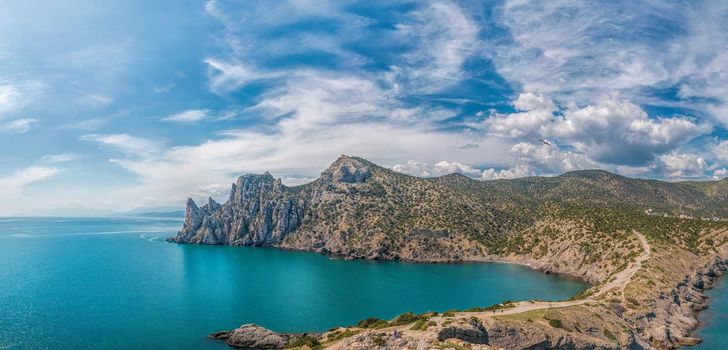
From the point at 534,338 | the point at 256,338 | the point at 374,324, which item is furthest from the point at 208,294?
the point at 534,338

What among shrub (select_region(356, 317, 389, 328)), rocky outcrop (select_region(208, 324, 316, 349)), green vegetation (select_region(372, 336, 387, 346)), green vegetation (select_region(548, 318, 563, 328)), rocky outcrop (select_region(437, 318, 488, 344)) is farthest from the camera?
rocky outcrop (select_region(208, 324, 316, 349))

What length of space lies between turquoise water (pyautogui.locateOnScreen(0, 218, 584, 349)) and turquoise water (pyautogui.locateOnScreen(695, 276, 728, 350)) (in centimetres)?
3187

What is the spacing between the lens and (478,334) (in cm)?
5484

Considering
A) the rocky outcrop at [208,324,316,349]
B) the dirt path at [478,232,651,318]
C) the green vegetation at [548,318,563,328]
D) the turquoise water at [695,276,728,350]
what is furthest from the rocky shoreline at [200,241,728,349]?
the dirt path at [478,232,651,318]

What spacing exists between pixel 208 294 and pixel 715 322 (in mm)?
128081

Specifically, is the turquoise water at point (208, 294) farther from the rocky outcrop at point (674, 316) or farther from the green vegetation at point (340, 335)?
the rocky outcrop at point (674, 316)

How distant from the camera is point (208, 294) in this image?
388 ft

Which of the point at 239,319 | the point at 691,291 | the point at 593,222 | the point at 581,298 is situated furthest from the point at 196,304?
the point at 593,222

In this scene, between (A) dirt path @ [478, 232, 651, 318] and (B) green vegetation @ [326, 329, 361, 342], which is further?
(A) dirt path @ [478, 232, 651, 318]

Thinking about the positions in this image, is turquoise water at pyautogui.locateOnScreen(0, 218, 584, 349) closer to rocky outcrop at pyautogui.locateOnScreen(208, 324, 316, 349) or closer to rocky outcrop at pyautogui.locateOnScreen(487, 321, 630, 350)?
rocky outcrop at pyautogui.locateOnScreen(208, 324, 316, 349)

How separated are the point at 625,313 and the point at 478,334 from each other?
153 ft

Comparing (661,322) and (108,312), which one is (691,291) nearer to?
(661,322)

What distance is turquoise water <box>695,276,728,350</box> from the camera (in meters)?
76.4

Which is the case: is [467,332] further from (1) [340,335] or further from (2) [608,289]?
(2) [608,289]
